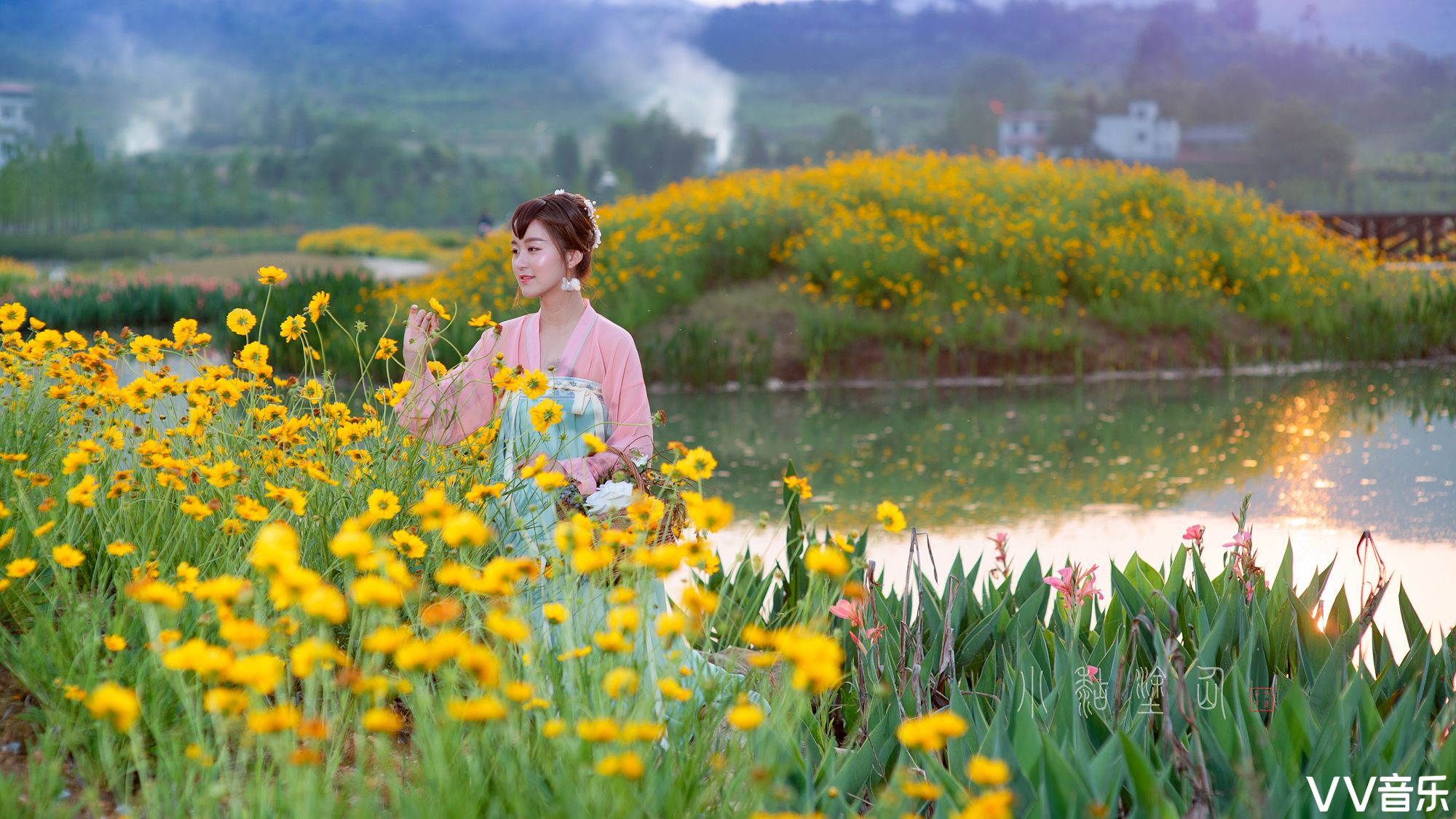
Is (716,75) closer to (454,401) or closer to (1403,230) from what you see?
(1403,230)

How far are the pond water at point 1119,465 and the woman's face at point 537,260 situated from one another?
3.06ft

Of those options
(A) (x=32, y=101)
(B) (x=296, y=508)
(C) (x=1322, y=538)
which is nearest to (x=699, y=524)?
(B) (x=296, y=508)

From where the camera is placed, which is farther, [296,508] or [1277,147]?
[1277,147]

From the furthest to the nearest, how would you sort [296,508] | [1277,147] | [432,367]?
[1277,147] < [432,367] < [296,508]

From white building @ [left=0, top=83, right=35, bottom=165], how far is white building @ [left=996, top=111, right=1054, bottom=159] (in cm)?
9735

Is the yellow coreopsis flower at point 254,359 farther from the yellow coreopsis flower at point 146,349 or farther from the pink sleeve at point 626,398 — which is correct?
the pink sleeve at point 626,398

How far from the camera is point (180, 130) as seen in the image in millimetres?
144625

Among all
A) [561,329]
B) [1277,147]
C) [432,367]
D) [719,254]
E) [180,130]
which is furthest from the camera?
[180,130]

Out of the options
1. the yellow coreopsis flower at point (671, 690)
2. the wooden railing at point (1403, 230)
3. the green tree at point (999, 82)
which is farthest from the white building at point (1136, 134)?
the yellow coreopsis flower at point (671, 690)

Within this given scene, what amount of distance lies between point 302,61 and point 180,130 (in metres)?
45.0

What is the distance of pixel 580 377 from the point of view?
3354mm

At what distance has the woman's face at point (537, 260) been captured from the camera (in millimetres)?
3318

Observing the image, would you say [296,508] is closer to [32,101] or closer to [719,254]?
[719,254]

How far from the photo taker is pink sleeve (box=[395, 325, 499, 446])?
10.00ft
